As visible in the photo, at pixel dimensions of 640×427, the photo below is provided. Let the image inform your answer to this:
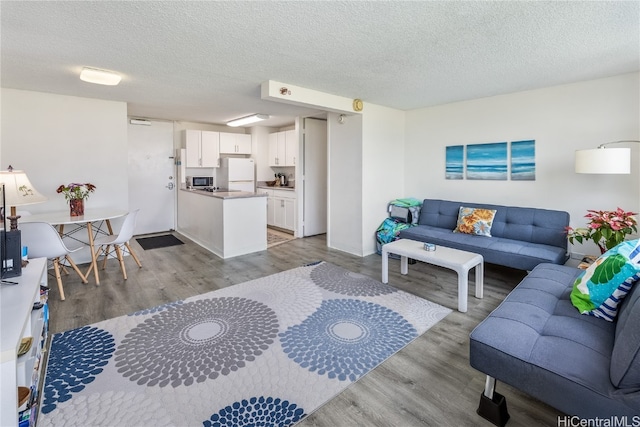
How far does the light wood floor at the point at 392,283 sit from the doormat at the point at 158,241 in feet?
0.58

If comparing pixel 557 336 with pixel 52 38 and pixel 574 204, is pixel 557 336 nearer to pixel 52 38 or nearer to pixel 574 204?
pixel 574 204

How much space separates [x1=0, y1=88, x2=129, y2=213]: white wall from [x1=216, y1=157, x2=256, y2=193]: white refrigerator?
202cm

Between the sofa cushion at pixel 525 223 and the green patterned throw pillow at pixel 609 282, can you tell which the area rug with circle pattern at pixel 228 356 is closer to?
the green patterned throw pillow at pixel 609 282

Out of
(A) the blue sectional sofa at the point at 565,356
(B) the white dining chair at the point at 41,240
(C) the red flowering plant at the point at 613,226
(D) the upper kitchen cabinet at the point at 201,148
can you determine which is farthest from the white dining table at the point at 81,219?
(C) the red flowering plant at the point at 613,226

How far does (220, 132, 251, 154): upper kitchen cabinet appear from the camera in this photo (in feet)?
21.2

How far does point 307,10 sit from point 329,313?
7.41ft

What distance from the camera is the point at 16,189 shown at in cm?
204

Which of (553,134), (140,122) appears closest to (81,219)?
(140,122)

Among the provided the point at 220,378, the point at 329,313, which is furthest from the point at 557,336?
the point at 220,378

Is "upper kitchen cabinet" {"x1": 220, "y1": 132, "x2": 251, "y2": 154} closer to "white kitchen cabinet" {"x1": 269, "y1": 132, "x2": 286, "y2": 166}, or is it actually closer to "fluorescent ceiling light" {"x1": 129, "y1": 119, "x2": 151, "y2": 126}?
"white kitchen cabinet" {"x1": 269, "y1": 132, "x2": 286, "y2": 166}

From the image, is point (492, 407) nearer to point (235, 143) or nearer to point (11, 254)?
point (11, 254)

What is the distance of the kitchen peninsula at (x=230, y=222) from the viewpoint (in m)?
4.54

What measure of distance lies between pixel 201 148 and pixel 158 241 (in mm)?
1911

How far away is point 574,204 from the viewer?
3.54 meters
